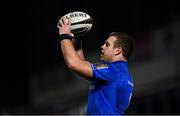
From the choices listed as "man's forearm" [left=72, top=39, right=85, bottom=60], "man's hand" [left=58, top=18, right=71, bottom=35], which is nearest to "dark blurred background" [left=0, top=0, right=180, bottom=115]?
"man's forearm" [left=72, top=39, right=85, bottom=60]

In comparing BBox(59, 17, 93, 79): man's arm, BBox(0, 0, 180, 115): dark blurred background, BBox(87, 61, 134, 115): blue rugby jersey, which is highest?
BBox(59, 17, 93, 79): man's arm

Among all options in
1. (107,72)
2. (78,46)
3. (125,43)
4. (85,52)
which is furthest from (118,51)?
(85,52)

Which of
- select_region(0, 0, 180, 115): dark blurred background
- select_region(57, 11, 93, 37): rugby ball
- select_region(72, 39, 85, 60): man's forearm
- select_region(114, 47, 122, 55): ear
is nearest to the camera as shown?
select_region(114, 47, 122, 55): ear

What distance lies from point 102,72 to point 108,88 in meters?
0.19

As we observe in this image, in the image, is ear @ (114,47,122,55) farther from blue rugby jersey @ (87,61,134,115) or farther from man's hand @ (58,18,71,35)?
man's hand @ (58,18,71,35)

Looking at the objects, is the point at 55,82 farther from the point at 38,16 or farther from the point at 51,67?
the point at 38,16

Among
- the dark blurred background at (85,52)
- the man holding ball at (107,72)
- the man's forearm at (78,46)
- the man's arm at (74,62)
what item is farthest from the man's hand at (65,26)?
the dark blurred background at (85,52)

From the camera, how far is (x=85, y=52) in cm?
1973

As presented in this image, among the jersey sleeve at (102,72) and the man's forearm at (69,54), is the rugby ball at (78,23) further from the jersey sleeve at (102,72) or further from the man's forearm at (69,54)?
the jersey sleeve at (102,72)

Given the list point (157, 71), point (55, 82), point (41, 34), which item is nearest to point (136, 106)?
point (157, 71)

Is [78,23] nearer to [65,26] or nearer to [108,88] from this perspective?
[65,26]

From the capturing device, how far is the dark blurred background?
17.3 m

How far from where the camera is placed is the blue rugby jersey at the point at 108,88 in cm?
722

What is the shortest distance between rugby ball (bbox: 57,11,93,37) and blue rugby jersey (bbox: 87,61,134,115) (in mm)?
532
